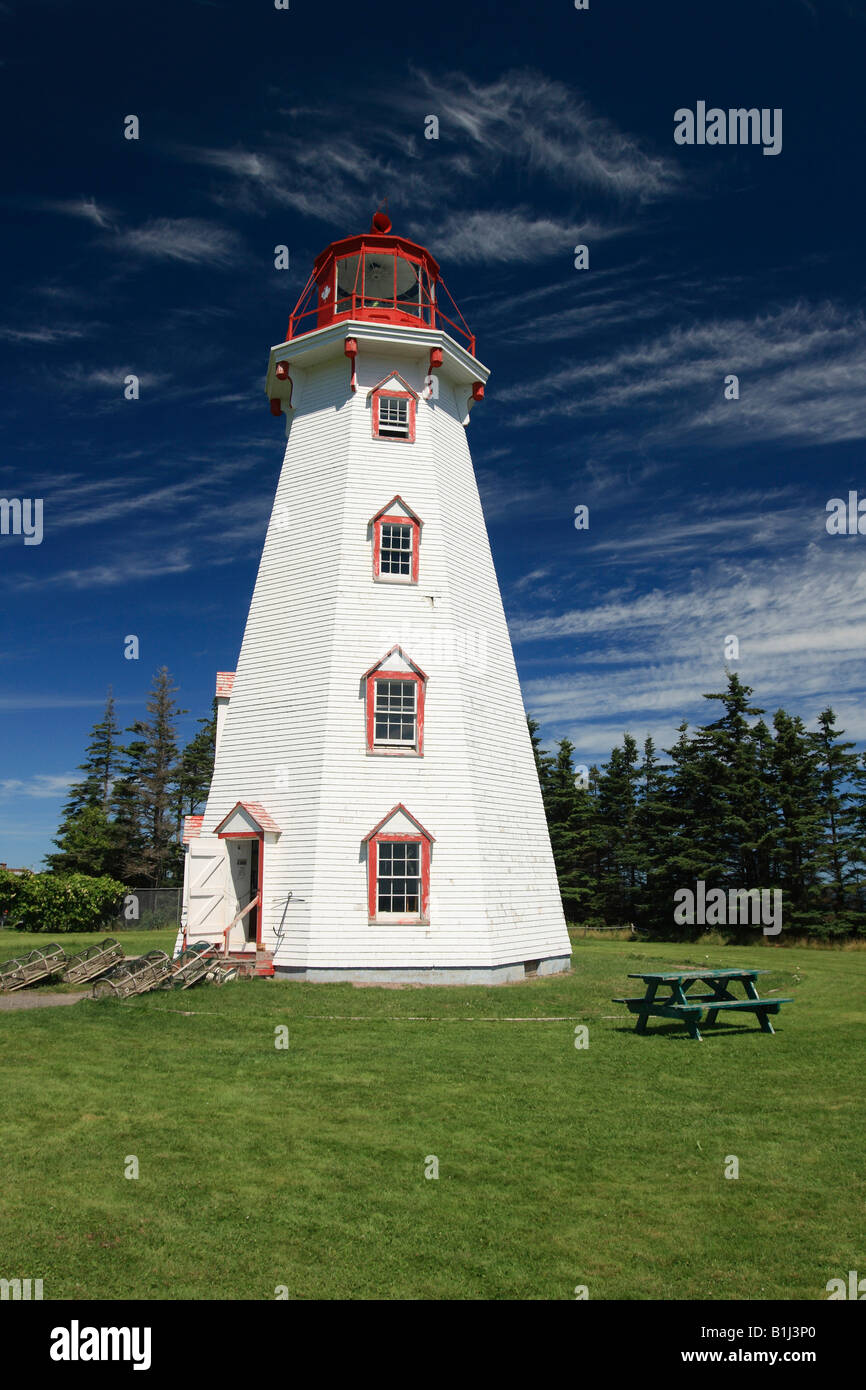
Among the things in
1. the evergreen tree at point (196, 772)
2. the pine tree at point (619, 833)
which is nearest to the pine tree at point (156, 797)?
the evergreen tree at point (196, 772)

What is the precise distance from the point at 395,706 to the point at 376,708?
0.46 metres

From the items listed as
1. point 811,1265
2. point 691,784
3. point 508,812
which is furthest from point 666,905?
point 811,1265

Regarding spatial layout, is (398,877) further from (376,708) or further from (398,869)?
(376,708)

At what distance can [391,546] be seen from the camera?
21109mm

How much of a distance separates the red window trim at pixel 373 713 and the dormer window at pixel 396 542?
254 cm

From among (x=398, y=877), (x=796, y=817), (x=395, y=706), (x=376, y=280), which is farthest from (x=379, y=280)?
(x=796, y=817)

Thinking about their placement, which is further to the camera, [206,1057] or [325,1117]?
[206,1057]

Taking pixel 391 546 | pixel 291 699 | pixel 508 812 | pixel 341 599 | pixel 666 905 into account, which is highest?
pixel 391 546

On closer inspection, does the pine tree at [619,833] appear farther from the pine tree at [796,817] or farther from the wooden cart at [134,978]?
the wooden cart at [134,978]

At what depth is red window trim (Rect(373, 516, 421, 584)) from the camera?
68.2 feet

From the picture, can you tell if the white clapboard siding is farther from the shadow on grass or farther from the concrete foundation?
the shadow on grass
